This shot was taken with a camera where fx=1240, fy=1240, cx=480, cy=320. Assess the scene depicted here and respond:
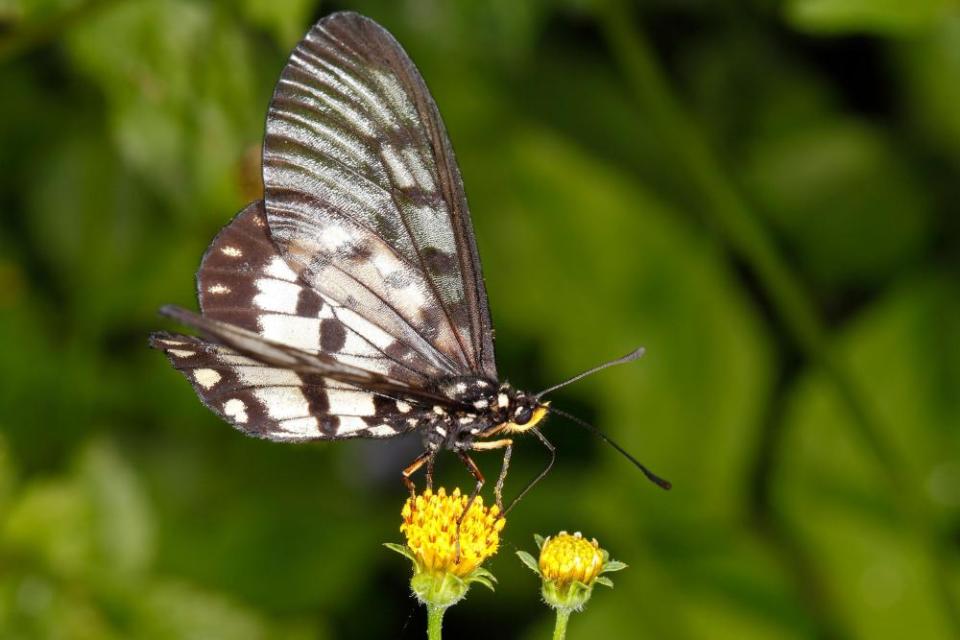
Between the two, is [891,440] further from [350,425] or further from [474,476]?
[350,425]

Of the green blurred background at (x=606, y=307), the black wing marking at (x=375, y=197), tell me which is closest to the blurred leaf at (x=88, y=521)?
the green blurred background at (x=606, y=307)

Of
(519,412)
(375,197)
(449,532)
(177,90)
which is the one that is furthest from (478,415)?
(177,90)

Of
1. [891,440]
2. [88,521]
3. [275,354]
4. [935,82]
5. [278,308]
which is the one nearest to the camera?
[275,354]

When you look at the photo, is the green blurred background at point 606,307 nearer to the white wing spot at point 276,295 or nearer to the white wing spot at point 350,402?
the white wing spot at point 276,295

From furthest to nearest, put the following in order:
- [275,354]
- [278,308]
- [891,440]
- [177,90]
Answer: [891,440], [177,90], [278,308], [275,354]

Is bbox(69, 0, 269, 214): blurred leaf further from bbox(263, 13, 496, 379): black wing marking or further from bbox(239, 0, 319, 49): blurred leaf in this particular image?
bbox(263, 13, 496, 379): black wing marking

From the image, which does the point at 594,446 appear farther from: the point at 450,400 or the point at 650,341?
the point at 450,400
